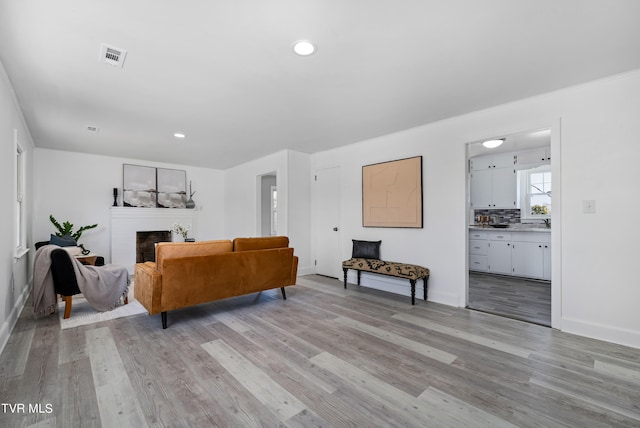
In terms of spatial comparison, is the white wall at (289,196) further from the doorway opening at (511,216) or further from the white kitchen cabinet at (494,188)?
the white kitchen cabinet at (494,188)

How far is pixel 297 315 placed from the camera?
330 cm

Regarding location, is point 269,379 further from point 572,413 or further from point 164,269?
point 572,413

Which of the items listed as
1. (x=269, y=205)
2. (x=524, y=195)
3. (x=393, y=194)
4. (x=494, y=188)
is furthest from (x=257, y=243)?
(x=524, y=195)

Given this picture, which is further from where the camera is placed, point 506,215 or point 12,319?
point 506,215

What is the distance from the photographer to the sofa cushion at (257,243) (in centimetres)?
343

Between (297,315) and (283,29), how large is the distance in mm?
2784

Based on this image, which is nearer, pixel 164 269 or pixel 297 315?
pixel 164 269

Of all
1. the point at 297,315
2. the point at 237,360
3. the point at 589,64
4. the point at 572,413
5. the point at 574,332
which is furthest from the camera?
the point at 297,315

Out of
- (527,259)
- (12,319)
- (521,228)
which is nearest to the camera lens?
(12,319)

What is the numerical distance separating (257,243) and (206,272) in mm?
744

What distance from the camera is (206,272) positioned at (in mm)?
3098

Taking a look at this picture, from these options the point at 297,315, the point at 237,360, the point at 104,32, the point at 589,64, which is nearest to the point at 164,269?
the point at 237,360

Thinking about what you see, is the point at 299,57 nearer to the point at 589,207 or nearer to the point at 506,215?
the point at 589,207

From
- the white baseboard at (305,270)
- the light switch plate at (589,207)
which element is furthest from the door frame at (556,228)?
the white baseboard at (305,270)
